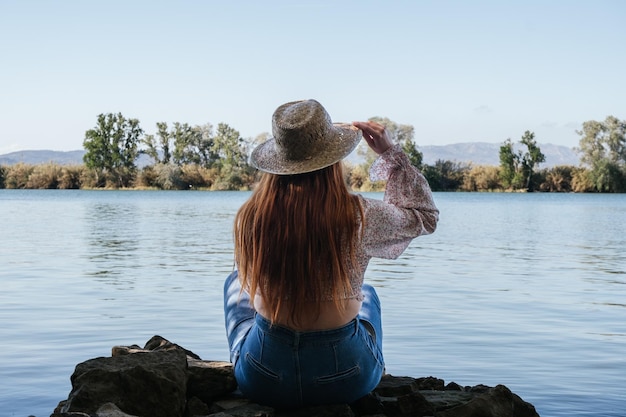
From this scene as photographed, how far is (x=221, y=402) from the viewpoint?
3635 mm

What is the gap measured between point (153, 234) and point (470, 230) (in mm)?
7360

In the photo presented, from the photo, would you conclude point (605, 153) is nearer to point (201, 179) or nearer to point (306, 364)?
point (201, 179)

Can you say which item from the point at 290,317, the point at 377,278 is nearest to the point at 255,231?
the point at 290,317

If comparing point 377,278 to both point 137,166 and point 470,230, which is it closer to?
point 470,230

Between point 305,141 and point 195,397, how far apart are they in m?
1.19

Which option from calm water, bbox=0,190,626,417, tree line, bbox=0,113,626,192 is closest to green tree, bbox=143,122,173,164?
tree line, bbox=0,113,626,192

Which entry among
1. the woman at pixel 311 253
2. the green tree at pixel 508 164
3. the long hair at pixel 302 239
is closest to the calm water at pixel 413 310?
the woman at pixel 311 253

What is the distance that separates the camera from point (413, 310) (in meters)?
8.20

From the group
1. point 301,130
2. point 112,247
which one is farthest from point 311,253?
point 112,247

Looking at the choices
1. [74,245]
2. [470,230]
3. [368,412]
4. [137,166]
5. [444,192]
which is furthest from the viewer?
[137,166]

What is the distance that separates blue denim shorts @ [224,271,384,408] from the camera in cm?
327

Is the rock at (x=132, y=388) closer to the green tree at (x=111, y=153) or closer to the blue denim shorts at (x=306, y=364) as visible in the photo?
the blue denim shorts at (x=306, y=364)

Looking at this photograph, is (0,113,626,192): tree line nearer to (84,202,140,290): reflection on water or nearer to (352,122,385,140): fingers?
(84,202,140,290): reflection on water

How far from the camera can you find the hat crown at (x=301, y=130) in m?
3.33
